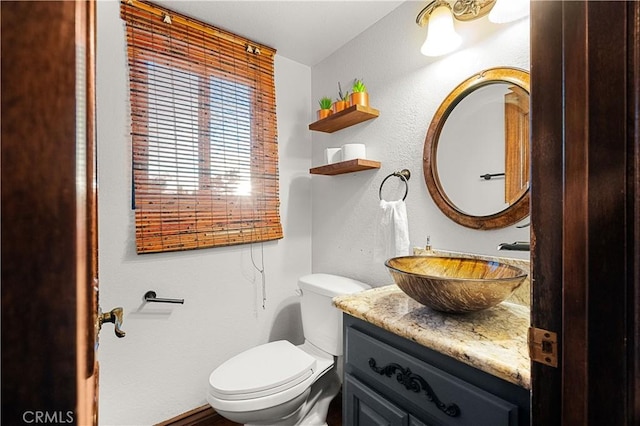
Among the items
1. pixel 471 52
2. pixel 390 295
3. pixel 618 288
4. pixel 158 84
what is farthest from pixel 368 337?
pixel 158 84

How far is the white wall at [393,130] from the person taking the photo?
1166mm

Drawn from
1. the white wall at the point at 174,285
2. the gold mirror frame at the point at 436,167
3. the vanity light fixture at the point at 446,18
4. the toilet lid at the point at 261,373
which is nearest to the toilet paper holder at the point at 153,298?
the white wall at the point at 174,285

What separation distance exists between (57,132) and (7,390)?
10.1 inches

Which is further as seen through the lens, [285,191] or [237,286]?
[285,191]

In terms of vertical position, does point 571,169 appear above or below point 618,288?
above

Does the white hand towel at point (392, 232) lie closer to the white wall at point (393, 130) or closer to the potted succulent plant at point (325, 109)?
the white wall at point (393, 130)

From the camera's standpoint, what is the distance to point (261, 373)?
1.34m

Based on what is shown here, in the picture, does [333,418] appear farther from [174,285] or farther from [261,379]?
[174,285]

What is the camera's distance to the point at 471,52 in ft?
3.96

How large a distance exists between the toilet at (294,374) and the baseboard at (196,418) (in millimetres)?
491

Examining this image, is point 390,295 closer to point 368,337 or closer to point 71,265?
point 368,337

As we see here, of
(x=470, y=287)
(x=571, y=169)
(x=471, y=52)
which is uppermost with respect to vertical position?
(x=471, y=52)

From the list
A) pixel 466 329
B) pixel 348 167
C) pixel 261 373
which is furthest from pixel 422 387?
pixel 348 167

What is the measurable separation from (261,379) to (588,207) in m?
1.36
